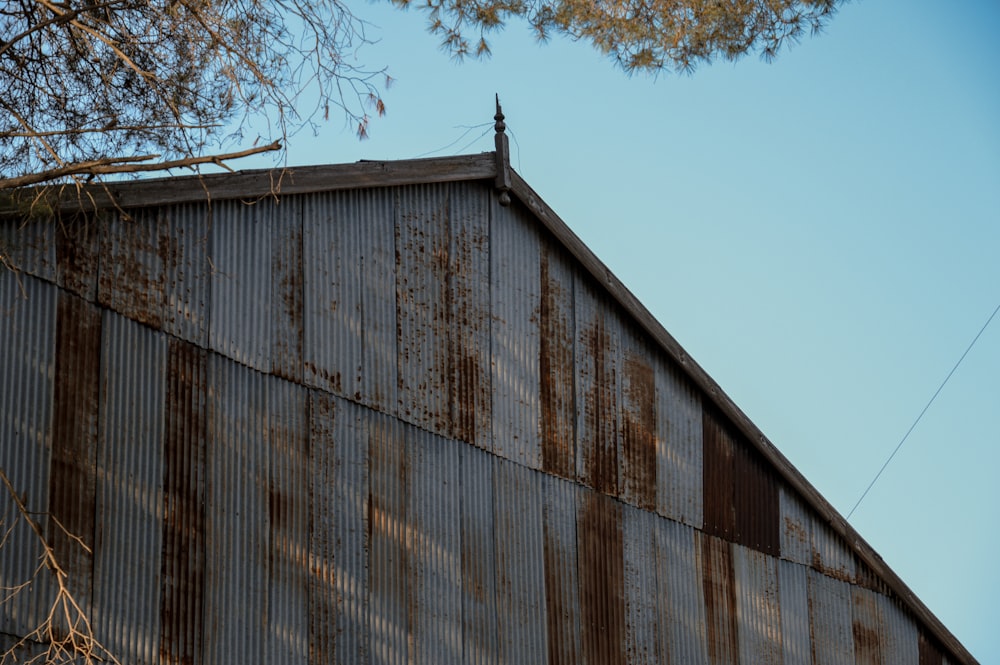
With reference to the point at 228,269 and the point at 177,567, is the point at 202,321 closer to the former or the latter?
the point at 228,269

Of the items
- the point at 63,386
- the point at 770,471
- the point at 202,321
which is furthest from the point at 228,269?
the point at 770,471

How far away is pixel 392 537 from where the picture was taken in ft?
40.7

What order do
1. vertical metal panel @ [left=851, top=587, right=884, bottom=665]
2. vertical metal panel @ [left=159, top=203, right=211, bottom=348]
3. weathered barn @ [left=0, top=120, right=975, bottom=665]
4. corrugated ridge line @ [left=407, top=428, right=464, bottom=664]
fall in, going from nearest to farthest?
weathered barn @ [left=0, top=120, right=975, bottom=665] → vertical metal panel @ [left=159, top=203, right=211, bottom=348] → corrugated ridge line @ [left=407, top=428, right=464, bottom=664] → vertical metal panel @ [left=851, top=587, right=884, bottom=665]

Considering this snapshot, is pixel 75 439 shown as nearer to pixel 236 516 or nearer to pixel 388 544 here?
pixel 236 516

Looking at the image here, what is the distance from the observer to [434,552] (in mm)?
12711

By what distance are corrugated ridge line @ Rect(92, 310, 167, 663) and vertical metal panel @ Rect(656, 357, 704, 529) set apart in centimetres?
591

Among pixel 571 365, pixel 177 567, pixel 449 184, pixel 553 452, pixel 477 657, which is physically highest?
pixel 449 184

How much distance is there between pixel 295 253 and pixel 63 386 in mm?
2603

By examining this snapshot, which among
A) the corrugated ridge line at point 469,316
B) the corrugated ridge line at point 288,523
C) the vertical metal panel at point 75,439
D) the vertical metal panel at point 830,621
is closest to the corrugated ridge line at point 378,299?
the corrugated ridge line at point 469,316

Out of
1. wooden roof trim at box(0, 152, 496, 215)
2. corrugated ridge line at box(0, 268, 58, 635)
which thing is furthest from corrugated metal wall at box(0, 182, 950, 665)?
wooden roof trim at box(0, 152, 496, 215)

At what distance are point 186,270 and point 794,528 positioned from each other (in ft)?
26.0

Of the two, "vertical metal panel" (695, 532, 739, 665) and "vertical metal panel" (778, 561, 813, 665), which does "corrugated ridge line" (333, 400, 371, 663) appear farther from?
"vertical metal panel" (778, 561, 813, 665)

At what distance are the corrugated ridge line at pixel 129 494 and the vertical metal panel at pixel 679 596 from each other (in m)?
5.78

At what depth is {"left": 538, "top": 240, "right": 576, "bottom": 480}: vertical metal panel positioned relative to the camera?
14.0m
